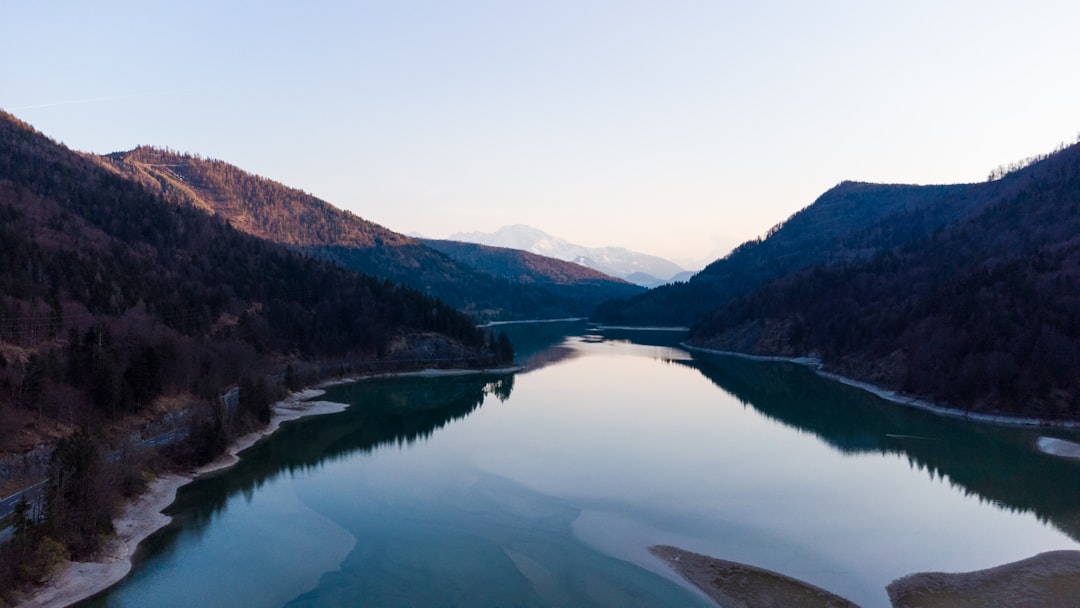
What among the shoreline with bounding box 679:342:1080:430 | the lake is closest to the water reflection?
the lake

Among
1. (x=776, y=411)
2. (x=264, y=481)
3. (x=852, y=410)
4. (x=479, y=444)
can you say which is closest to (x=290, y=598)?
(x=264, y=481)

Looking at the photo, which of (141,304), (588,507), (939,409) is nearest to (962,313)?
(939,409)

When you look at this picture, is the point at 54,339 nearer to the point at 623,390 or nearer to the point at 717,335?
the point at 623,390

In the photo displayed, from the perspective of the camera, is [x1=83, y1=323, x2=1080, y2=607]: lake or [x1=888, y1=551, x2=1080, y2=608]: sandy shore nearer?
[x1=888, y1=551, x2=1080, y2=608]: sandy shore

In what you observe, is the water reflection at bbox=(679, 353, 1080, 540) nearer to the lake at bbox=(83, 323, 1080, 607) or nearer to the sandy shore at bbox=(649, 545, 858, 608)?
the lake at bbox=(83, 323, 1080, 607)

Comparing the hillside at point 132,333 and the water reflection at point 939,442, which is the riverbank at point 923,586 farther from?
the hillside at point 132,333

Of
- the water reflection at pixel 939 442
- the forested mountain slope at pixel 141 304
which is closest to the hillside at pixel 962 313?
the water reflection at pixel 939 442

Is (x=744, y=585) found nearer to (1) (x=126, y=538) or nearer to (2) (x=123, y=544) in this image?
(2) (x=123, y=544)
